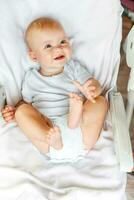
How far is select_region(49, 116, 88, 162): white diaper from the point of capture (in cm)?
122

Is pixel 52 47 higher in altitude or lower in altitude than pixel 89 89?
higher

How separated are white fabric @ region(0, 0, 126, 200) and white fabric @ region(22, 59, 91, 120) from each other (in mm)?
53

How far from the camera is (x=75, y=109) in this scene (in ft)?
3.90

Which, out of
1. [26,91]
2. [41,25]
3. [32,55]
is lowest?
[26,91]


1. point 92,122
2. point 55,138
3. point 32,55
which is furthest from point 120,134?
point 32,55

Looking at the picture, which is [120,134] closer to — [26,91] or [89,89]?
[89,89]

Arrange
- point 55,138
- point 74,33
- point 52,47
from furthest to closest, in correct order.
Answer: point 74,33
point 52,47
point 55,138

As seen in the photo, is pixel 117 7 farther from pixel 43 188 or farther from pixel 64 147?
pixel 43 188

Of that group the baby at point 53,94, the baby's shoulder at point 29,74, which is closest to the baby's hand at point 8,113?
the baby at point 53,94

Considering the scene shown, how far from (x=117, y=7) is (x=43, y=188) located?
683mm

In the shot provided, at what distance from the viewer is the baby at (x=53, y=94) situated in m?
1.22

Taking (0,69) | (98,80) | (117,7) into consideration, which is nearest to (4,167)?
(0,69)

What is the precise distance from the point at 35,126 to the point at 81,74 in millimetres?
265

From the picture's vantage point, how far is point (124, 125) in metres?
1.26
